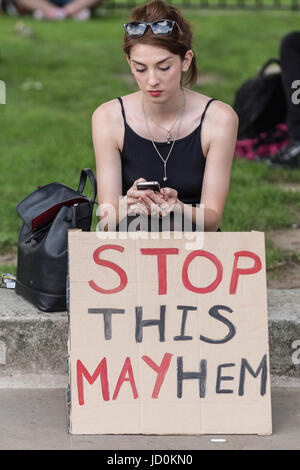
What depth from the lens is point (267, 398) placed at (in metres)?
3.20

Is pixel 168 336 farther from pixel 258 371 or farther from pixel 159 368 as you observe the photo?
pixel 258 371

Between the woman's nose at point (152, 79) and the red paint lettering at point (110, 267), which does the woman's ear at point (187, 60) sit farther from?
the red paint lettering at point (110, 267)

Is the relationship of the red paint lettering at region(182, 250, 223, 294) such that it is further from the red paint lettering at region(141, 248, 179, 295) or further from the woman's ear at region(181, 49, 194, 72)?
the woman's ear at region(181, 49, 194, 72)

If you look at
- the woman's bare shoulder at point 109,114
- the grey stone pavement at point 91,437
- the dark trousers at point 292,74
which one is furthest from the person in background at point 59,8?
the grey stone pavement at point 91,437

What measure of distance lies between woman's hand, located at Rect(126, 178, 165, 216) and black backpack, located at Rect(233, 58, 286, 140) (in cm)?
347

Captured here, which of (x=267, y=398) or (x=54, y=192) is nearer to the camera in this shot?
(x=267, y=398)

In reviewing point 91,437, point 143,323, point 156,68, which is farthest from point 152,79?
point 91,437

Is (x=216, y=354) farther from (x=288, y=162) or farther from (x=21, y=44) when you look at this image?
(x=21, y=44)

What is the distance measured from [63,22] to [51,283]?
8.77 meters

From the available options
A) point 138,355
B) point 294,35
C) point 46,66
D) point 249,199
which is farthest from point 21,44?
point 138,355

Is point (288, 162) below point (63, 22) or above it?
below

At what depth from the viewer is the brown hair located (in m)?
A: 3.25

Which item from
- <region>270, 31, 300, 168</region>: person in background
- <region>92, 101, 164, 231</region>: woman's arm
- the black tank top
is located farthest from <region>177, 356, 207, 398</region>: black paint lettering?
<region>270, 31, 300, 168</region>: person in background

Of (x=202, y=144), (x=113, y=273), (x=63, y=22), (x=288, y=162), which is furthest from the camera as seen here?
(x=63, y=22)
